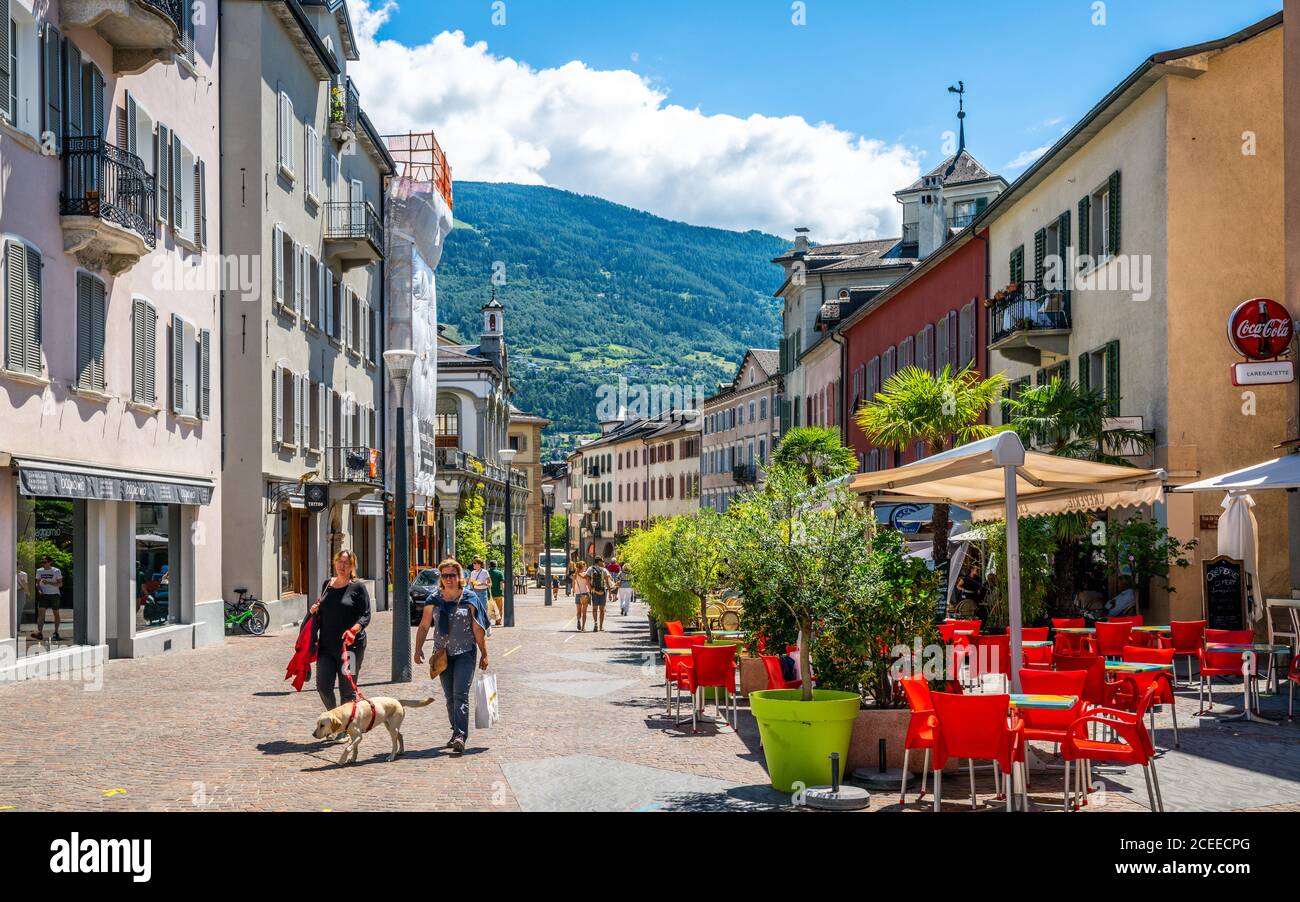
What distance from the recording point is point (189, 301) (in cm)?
2394

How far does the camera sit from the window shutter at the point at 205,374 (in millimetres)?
24688

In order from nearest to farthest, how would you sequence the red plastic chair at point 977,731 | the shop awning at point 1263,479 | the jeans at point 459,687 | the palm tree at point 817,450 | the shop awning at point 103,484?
the red plastic chair at point 977,731 < the jeans at point 459,687 < the shop awning at point 1263,479 < the shop awning at point 103,484 < the palm tree at point 817,450

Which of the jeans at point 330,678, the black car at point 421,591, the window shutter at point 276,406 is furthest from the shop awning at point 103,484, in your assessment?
the black car at point 421,591

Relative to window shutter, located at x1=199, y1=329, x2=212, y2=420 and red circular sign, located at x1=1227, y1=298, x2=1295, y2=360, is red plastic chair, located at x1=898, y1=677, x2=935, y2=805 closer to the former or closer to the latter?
red circular sign, located at x1=1227, y1=298, x2=1295, y2=360

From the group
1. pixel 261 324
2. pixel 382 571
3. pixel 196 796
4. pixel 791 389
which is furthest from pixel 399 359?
pixel 791 389

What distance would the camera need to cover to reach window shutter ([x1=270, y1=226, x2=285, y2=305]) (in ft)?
97.2

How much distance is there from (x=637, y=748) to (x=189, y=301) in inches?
614

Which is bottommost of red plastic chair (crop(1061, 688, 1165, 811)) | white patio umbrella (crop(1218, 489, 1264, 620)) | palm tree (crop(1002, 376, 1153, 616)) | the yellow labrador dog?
the yellow labrador dog

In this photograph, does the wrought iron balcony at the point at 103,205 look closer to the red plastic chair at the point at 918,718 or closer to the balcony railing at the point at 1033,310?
the red plastic chair at the point at 918,718

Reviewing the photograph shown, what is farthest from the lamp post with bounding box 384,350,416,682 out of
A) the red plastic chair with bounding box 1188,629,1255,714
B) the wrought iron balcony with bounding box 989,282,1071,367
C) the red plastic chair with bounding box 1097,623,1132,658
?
the wrought iron balcony with bounding box 989,282,1071,367

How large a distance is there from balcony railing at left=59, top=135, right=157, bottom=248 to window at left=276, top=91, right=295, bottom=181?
33.2ft

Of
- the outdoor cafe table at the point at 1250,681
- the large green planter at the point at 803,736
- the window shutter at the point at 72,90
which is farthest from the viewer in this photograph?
the window shutter at the point at 72,90

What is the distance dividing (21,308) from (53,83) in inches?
133

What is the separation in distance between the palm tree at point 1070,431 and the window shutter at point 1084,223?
4.09m
